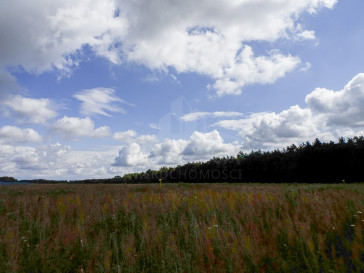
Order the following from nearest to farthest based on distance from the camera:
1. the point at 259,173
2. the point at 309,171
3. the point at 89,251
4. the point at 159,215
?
the point at 89,251
the point at 159,215
the point at 309,171
the point at 259,173

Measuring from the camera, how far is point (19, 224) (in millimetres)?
6500

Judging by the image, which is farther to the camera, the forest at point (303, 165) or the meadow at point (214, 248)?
the forest at point (303, 165)

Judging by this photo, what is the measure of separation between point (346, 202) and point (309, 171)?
3440cm

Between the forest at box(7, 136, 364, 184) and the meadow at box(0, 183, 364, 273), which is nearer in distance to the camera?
the meadow at box(0, 183, 364, 273)

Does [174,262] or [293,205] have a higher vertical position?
[293,205]

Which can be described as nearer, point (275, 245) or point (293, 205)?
point (275, 245)

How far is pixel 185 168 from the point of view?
65.7 metres

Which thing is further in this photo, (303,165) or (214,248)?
(303,165)

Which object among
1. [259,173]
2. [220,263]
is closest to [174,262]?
[220,263]

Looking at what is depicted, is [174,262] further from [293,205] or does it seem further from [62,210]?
[62,210]

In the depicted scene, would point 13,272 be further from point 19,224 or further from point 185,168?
point 185,168

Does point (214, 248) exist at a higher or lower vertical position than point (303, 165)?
lower

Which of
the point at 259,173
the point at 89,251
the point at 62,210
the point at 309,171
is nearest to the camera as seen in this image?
the point at 89,251

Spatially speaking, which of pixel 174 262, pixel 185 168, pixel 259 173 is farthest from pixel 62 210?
Answer: pixel 185 168
